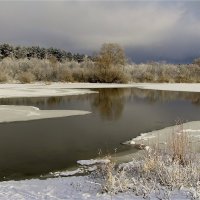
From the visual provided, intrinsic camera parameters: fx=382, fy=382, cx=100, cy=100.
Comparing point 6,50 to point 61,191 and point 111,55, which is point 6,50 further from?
point 61,191

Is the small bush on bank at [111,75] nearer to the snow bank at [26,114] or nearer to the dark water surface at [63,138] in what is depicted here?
the snow bank at [26,114]

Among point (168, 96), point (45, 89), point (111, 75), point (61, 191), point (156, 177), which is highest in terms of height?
point (111, 75)

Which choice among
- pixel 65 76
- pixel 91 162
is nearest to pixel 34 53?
pixel 65 76

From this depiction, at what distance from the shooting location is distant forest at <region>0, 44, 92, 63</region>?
9348 centimetres

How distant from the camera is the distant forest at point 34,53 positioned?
93.5 metres

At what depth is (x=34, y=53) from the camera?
330 ft

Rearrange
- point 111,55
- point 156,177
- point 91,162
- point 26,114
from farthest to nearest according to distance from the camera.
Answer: point 111,55 < point 26,114 < point 91,162 < point 156,177

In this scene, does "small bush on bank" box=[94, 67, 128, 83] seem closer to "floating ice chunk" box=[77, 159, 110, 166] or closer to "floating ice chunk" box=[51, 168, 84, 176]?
"floating ice chunk" box=[77, 159, 110, 166]

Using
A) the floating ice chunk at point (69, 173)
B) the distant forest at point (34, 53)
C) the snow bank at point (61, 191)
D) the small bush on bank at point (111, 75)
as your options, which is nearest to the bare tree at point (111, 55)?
the small bush on bank at point (111, 75)

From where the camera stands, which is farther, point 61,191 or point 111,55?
point 111,55

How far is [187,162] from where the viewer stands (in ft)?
26.0

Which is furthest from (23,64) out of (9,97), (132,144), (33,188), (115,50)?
(33,188)

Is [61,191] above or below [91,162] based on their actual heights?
above

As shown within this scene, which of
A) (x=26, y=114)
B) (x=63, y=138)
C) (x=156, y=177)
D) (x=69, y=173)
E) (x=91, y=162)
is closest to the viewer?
(x=156, y=177)
